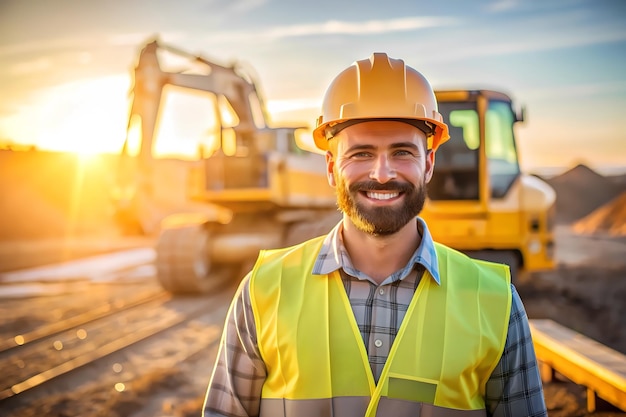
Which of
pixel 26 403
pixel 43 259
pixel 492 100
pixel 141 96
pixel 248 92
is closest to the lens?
pixel 26 403

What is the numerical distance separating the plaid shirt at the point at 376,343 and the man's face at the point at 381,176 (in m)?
0.15

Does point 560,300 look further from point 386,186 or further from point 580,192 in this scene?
point 580,192

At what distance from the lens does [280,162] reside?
10883 millimetres

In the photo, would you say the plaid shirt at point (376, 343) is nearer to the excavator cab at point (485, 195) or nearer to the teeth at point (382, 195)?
the teeth at point (382, 195)

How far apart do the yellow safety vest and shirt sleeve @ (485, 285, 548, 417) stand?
0.04m

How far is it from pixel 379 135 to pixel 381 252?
0.42 metres

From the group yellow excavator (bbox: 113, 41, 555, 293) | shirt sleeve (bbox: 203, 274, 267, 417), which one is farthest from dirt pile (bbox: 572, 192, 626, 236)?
shirt sleeve (bbox: 203, 274, 267, 417)

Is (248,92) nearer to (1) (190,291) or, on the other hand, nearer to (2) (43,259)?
(1) (190,291)

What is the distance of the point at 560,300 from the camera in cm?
1021

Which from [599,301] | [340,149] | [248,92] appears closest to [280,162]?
[248,92]

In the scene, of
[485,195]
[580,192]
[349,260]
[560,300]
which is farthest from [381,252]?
[580,192]

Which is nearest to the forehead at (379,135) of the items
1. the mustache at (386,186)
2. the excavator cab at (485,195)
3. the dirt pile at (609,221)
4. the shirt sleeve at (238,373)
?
the mustache at (386,186)

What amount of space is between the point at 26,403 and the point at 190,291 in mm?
5207

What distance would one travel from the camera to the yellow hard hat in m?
2.17
